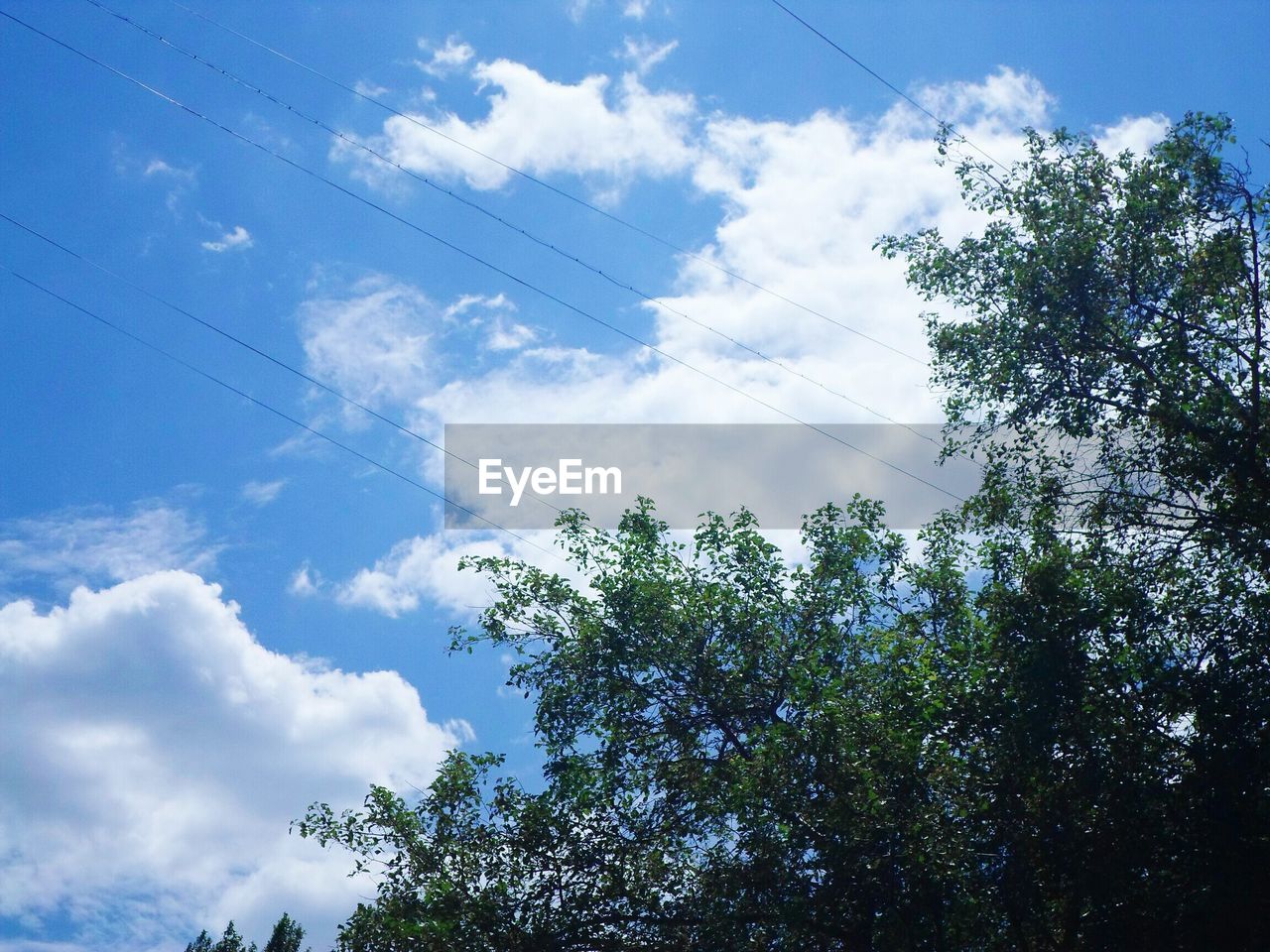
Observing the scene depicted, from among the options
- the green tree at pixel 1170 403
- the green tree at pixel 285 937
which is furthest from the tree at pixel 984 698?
the green tree at pixel 285 937

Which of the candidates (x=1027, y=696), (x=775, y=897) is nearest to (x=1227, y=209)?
(x=1027, y=696)

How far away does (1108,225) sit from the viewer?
15.8 metres

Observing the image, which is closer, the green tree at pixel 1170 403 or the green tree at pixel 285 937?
the green tree at pixel 1170 403

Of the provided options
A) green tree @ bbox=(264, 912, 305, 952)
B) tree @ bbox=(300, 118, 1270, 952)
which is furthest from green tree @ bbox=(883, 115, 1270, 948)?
green tree @ bbox=(264, 912, 305, 952)

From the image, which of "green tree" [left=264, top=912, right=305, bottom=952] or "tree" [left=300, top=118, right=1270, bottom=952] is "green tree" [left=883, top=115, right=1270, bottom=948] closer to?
"tree" [left=300, top=118, right=1270, bottom=952]

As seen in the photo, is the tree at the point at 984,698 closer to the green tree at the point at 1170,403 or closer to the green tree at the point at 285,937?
the green tree at the point at 1170,403

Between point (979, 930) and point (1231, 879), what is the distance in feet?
9.48

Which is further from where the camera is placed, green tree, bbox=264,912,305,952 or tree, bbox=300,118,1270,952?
green tree, bbox=264,912,305,952

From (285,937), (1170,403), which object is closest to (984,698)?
(1170,403)

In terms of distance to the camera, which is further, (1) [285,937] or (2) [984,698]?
(1) [285,937]

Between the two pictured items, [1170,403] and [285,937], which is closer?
[1170,403]

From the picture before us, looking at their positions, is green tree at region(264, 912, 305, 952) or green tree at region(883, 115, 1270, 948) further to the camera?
green tree at region(264, 912, 305, 952)

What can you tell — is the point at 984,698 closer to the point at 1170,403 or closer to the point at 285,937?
the point at 1170,403

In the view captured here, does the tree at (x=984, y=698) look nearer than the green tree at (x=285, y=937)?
Yes
